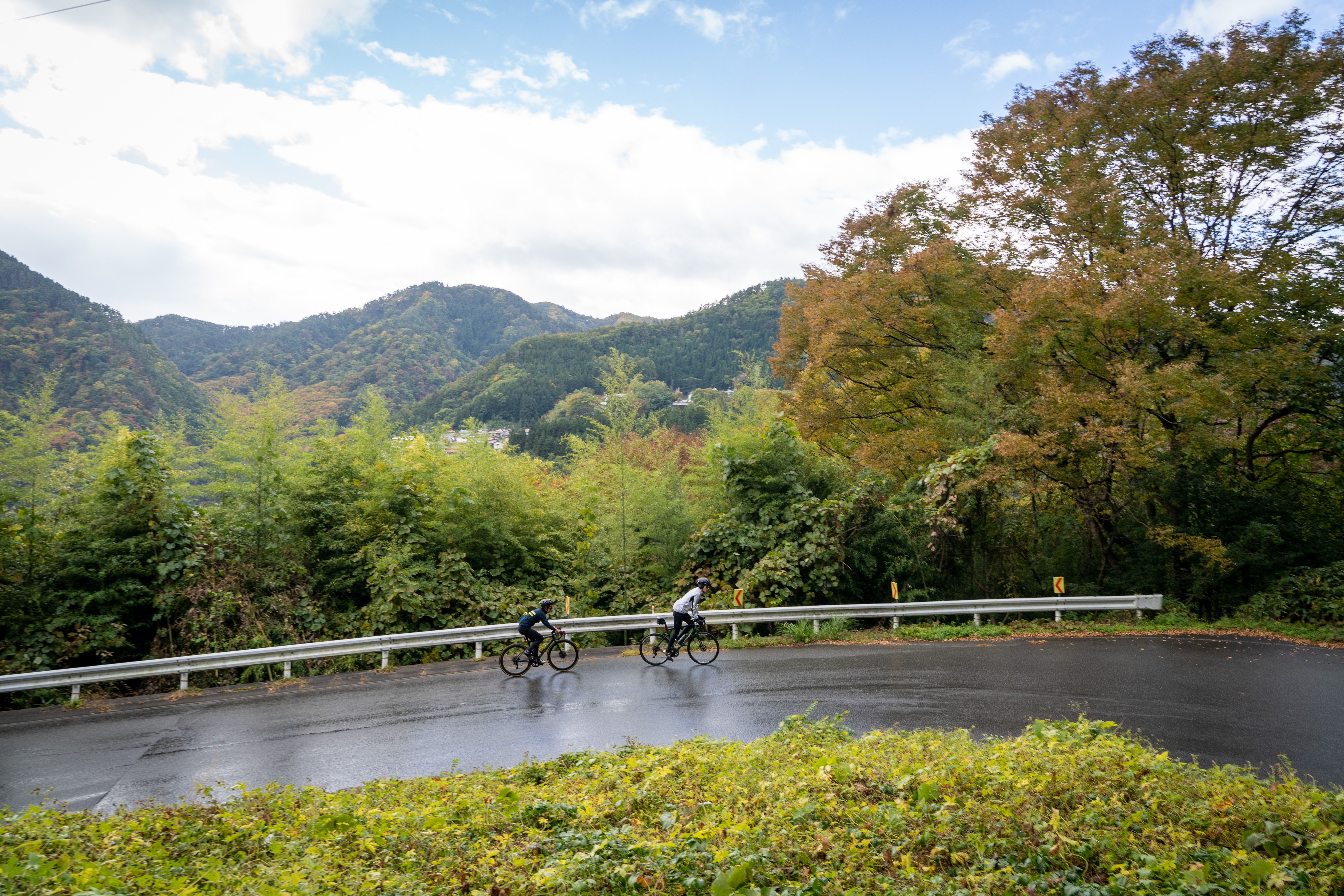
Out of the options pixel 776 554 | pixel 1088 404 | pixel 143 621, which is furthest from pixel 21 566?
pixel 1088 404

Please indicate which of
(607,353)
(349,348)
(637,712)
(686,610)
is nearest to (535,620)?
(686,610)

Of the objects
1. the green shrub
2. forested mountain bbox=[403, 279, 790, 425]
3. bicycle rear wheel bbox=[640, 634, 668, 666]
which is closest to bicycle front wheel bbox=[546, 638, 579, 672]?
bicycle rear wheel bbox=[640, 634, 668, 666]

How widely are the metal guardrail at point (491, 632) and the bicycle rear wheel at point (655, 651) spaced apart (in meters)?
0.59

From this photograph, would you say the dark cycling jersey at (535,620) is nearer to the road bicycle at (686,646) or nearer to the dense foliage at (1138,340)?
the road bicycle at (686,646)

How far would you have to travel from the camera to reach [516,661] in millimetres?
12180

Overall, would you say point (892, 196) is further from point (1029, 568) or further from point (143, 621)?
point (143, 621)

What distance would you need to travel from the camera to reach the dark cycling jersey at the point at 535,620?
12062mm

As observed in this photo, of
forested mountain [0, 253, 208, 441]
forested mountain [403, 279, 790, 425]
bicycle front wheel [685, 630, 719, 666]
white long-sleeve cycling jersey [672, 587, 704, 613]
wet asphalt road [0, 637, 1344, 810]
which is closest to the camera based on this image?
wet asphalt road [0, 637, 1344, 810]

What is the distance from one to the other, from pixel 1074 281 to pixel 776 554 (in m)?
8.70

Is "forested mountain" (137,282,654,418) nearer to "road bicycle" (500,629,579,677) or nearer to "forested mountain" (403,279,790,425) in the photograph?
"forested mountain" (403,279,790,425)

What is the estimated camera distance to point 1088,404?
575 inches

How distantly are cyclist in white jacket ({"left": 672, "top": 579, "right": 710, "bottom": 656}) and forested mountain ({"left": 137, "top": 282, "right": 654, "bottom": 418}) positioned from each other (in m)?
36.0

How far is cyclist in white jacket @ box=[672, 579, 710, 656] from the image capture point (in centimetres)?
1259

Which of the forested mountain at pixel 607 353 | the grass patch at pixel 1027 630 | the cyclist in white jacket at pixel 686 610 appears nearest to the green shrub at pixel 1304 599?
the grass patch at pixel 1027 630
